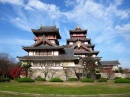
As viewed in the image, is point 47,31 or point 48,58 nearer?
point 48,58

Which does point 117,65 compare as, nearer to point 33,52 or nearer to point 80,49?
point 80,49

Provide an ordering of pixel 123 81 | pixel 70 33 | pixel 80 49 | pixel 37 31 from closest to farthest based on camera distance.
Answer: pixel 123 81 → pixel 37 31 → pixel 80 49 → pixel 70 33

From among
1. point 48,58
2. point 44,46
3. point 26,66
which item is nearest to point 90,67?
point 48,58

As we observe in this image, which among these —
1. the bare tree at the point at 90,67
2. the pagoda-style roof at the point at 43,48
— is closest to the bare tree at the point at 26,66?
the pagoda-style roof at the point at 43,48

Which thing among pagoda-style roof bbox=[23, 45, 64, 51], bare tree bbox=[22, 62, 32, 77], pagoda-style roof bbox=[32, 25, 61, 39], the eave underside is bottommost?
bare tree bbox=[22, 62, 32, 77]

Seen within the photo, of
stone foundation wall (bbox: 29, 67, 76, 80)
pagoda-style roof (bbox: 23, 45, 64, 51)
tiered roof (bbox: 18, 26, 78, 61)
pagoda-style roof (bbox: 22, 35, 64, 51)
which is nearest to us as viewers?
stone foundation wall (bbox: 29, 67, 76, 80)

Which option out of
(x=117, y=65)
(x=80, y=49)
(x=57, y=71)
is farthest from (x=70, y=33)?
(x=57, y=71)

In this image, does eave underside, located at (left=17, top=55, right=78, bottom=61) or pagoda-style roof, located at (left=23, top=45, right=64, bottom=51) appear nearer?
eave underside, located at (left=17, top=55, right=78, bottom=61)

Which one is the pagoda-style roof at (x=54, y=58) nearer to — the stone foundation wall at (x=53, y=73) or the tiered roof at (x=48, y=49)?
the tiered roof at (x=48, y=49)

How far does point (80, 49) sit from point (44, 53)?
18859 millimetres

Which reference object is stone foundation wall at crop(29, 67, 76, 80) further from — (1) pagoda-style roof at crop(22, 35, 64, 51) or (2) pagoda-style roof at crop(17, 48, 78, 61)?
(1) pagoda-style roof at crop(22, 35, 64, 51)

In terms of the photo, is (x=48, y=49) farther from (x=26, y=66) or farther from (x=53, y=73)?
(x=26, y=66)

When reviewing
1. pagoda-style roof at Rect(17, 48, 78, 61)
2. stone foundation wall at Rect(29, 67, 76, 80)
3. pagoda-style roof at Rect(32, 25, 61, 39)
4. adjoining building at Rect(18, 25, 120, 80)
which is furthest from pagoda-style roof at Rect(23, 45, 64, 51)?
pagoda-style roof at Rect(32, 25, 61, 39)

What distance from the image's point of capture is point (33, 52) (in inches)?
1869
